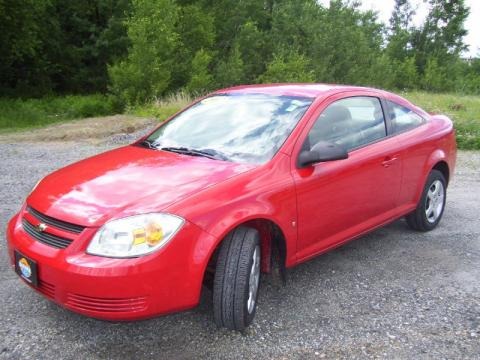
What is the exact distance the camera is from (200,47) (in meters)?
31.2

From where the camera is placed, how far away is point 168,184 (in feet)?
10.1

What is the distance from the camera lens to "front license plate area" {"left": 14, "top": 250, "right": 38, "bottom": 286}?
9.46 ft

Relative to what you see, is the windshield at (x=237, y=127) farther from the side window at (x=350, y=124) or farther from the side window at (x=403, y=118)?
the side window at (x=403, y=118)

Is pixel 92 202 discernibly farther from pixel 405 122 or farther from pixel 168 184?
pixel 405 122

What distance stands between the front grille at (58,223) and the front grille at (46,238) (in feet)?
0.20

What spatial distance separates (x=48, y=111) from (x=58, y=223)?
24087 millimetres

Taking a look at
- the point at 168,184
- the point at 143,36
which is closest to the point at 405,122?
the point at 168,184

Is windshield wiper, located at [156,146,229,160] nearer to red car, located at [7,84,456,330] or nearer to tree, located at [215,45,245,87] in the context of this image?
red car, located at [7,84,456,330]

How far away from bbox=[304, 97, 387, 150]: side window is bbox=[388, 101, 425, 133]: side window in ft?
0.57

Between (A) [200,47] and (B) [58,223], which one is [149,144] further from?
(A) [200,47]

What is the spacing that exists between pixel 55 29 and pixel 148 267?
1351 inches

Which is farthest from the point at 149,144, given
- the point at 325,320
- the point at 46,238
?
the point at 325,320

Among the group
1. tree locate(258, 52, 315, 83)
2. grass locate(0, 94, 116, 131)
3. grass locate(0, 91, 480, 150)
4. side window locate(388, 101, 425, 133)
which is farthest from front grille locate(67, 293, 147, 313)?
tree locate(258, 52, 315, 83)

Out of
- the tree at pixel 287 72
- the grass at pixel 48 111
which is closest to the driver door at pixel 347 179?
the grass at pixel 48 111
